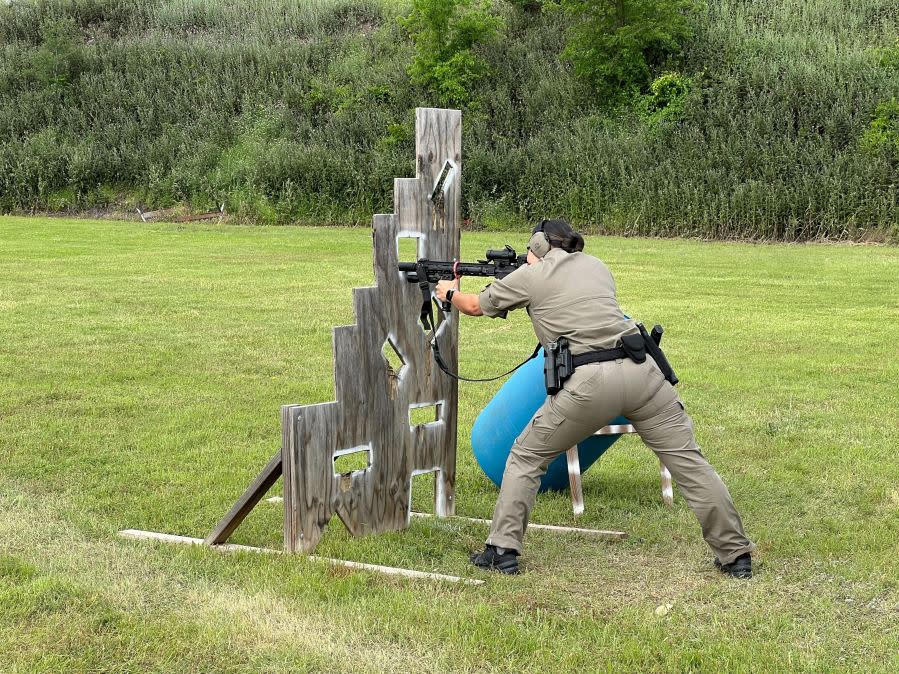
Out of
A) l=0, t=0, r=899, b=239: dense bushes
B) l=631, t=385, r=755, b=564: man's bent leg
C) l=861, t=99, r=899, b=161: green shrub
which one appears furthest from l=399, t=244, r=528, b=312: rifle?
l=861, t=99, r=899, b=161: green shrub

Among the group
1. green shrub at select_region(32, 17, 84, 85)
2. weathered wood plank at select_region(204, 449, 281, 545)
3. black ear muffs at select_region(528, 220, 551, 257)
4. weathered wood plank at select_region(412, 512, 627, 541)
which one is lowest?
weathered wood plank at select_region(412, 512, 627, 541)

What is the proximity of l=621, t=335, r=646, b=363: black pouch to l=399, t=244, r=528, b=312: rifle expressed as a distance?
0.91 metres

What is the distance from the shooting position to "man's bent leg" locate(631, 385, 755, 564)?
6.09 m

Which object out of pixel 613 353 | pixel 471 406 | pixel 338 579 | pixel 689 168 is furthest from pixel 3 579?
pixel 689 168

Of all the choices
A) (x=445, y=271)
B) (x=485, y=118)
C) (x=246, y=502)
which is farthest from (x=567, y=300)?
(x=485, y=118)

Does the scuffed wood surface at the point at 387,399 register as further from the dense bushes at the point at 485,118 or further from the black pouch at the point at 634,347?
the dense bushes at the point at 485,118

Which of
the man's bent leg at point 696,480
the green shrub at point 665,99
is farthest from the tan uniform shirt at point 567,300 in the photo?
the green shrub at point 665,99

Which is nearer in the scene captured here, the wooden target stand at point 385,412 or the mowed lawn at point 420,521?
the mowed lawn at point 420,521

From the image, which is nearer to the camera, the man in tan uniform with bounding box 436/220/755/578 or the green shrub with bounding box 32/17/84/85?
the man in tan uniform with bounding box 436/220/755/578

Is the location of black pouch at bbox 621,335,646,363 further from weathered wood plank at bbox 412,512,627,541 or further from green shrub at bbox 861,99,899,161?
green shrub at bbox 861,99,899,161

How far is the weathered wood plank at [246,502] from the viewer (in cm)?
634

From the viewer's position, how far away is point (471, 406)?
10.9 m

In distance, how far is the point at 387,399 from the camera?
22.5ft

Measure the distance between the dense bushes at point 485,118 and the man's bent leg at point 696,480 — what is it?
24205 millimetres
